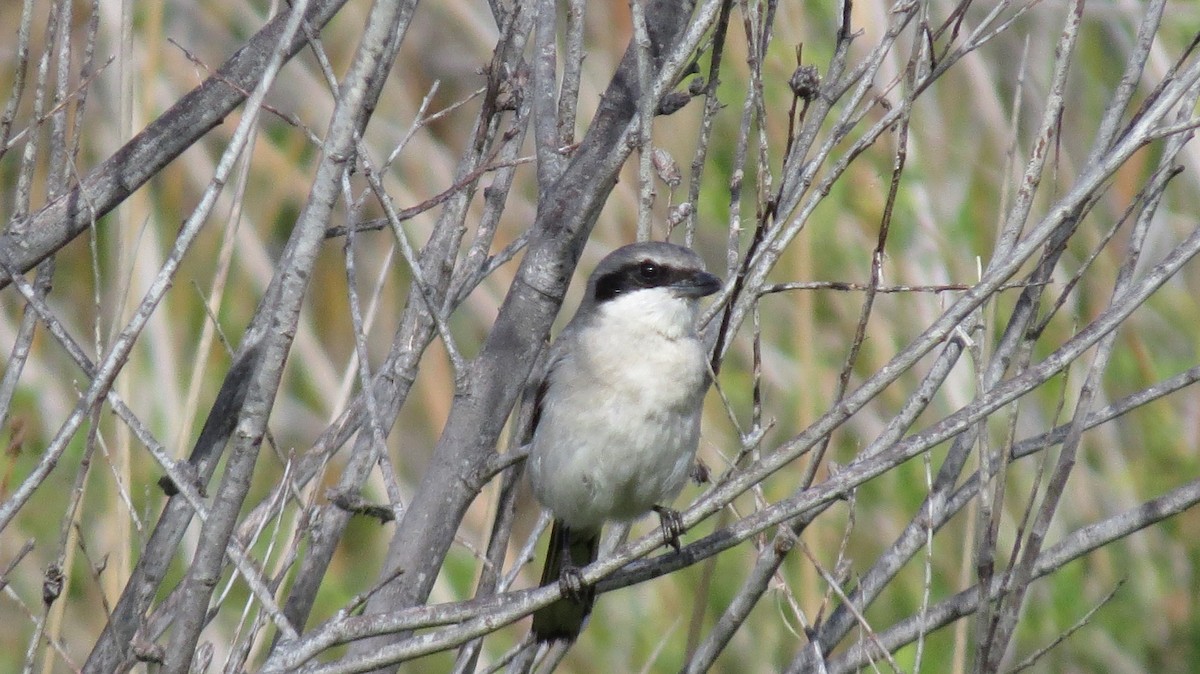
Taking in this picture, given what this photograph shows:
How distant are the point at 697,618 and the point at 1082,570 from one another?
2.48m

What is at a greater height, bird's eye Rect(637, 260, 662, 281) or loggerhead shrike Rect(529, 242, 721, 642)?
bird's eye Rect(637, 260, 662, 281)

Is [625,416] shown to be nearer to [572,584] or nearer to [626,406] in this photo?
[626,406]

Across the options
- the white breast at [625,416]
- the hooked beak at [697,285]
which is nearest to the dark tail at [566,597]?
the white breast at [625,416]

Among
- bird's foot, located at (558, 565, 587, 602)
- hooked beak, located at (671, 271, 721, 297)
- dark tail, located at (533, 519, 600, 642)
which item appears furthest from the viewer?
hooked beak, located at (671, 271, 721, 297)

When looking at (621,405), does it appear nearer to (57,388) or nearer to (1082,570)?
(1082,570)

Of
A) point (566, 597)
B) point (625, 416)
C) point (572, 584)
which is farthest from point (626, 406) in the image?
point (572, 584)

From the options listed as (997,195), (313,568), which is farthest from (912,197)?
(313,568)

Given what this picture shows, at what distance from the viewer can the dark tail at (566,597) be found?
9.25 feet

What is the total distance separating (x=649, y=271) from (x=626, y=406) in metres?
0.31

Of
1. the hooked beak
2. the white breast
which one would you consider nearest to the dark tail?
the white breast

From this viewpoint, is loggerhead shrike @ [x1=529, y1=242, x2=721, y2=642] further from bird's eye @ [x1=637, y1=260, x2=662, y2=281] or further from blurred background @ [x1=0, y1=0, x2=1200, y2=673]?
blurred background @ [x1=0, y1=0, x2=1200, y2=673]

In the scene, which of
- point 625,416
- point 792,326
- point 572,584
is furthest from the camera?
point 792,326

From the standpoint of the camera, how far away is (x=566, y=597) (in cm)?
265

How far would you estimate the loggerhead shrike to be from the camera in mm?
2859
